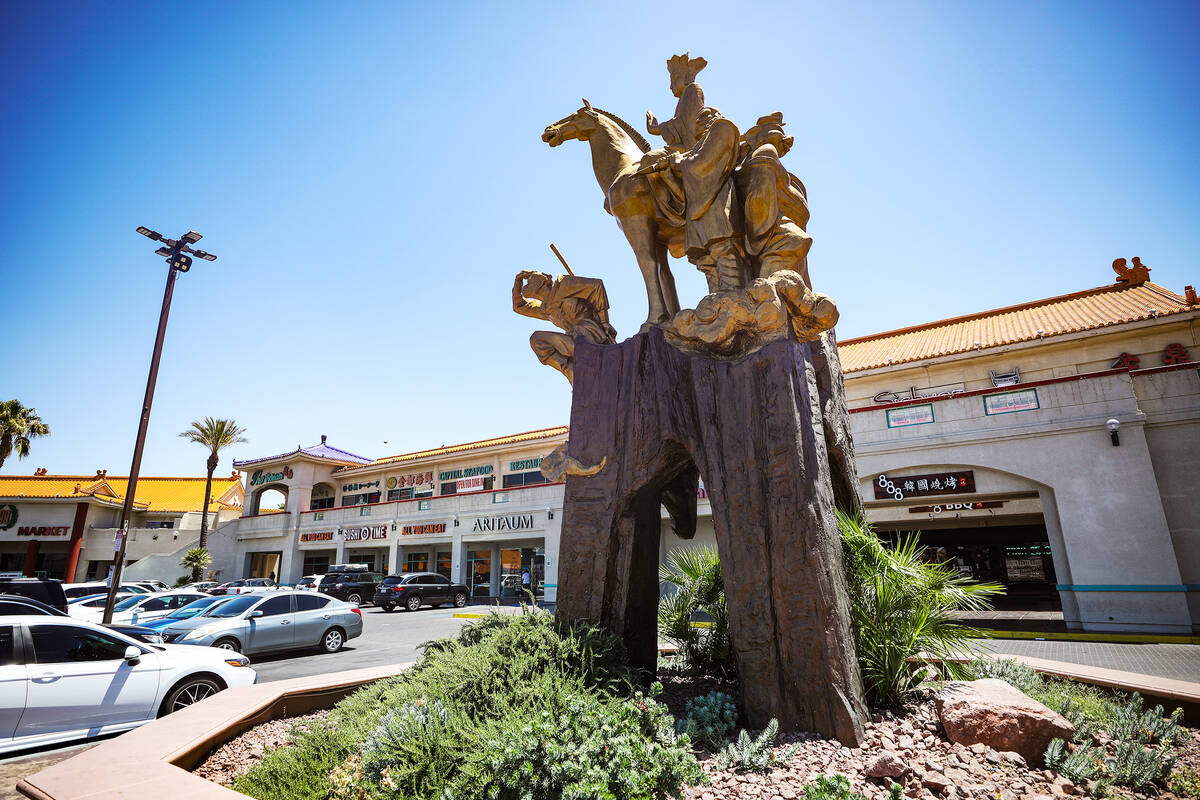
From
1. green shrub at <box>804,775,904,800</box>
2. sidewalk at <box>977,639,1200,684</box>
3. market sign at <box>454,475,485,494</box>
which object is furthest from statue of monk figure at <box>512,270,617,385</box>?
market sign at <box>454,475,485,494</box>

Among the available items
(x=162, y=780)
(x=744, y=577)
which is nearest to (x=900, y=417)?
(x=744, y=577)

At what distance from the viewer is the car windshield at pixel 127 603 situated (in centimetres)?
1709

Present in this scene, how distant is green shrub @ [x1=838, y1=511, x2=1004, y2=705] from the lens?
4.77 m

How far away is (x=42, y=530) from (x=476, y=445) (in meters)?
27.3

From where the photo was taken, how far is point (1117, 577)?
496 inches

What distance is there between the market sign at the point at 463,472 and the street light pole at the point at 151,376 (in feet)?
56.1

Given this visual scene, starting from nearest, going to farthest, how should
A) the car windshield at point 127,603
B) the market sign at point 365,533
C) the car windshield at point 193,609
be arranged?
the car windshield at point 193,609 < the car windshield at point 127,603 < the market sign at point 365,533

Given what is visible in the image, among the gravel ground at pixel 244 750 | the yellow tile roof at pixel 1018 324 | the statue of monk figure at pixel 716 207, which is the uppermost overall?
the yellow tile roof at pixel 1018 324

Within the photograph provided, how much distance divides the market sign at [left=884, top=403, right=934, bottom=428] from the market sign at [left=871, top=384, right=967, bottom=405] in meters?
3.11

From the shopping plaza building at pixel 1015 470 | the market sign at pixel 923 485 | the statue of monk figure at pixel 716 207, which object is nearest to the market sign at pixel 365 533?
the shopping plaza building at pixel 1015 470

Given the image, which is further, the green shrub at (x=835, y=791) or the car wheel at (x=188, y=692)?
the car wheel at (x=188, y=692)

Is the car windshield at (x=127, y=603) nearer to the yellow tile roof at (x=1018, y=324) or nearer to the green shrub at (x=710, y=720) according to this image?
the green shrub at (x=710, y=720)

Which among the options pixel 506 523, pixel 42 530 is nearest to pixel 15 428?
pixel 42 530

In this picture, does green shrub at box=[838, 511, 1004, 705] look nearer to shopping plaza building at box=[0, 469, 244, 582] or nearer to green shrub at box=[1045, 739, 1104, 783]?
green shrub at box=[1045, 739, 1104, 783]
